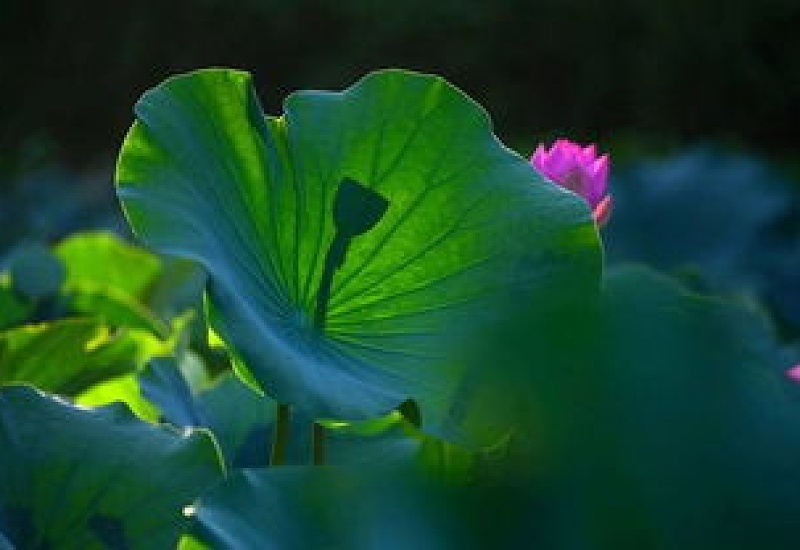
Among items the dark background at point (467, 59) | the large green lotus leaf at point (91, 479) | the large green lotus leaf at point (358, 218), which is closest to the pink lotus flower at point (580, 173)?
the large green lotus leaf at point (358, 218)

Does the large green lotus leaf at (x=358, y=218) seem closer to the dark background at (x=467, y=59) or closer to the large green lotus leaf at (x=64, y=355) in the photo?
the large green lotus leaf at (x=64, y=355)

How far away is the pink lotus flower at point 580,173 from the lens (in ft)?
3.22

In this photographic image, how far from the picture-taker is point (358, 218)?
0.93 meters

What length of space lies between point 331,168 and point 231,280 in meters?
0.11

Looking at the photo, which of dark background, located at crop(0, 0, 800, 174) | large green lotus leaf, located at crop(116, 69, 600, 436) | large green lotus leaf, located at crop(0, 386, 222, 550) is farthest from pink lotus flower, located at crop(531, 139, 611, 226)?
dark background, located at crop(0, 0, 800, 174)

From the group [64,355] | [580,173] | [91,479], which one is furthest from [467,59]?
[91,479]

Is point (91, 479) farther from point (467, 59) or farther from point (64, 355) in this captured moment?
point (467, 59)

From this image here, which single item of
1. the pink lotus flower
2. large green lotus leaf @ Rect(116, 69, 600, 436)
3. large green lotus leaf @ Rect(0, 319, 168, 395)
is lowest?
large green lotus leaf @ Rect(0, 319, 168, 395)

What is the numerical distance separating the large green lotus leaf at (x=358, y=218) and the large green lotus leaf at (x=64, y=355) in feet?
0.92

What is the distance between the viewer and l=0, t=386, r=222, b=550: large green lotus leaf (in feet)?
2.80

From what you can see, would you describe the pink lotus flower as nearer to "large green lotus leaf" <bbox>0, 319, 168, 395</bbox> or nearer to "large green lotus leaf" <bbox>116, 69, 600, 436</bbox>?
"large green lotus leaf" <bbox>116, 69, 600, 436</bbox>

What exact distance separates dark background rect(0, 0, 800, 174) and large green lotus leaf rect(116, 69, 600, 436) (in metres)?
5.34

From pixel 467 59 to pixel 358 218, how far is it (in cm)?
765

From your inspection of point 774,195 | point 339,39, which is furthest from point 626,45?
point 774,195
